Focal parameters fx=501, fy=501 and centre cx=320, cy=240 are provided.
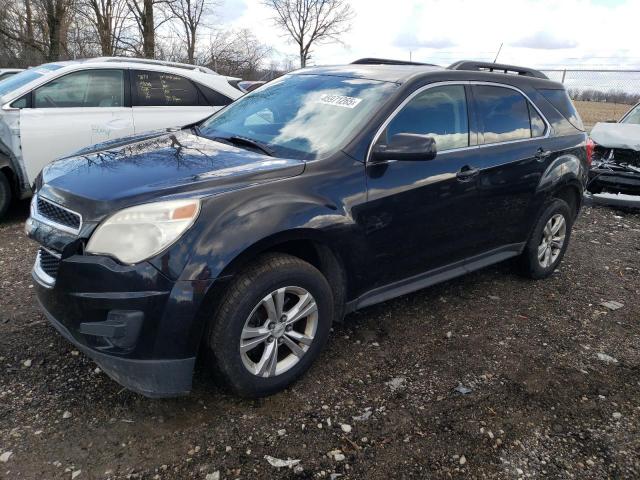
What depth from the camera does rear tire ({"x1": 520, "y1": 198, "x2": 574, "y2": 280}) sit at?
4.43m

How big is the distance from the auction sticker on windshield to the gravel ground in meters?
1.57

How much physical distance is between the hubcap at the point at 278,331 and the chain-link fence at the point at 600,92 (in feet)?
49.5

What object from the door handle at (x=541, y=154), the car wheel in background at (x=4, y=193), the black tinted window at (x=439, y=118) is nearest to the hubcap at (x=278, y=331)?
the black tinted window at (x=439, y=118)

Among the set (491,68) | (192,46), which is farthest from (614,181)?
(192,46)

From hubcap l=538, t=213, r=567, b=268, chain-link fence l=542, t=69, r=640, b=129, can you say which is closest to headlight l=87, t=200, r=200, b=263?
hubcap l=538, t=213, r=567, b=268

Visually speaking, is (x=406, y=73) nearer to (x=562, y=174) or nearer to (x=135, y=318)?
(x=562, y=174)

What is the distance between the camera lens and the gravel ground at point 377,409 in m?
2.37

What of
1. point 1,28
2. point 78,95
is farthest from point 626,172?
point 1,28

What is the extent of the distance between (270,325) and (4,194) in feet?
14.5

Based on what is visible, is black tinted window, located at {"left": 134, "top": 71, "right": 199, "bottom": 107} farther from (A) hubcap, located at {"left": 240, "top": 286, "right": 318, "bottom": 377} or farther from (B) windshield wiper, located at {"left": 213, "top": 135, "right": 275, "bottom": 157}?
(A) hubcap, located at {"left": 240, "top": 286, "right": 318, "bottom": 377}

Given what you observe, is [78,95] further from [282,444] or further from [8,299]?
[282,444]

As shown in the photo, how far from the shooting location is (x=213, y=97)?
6.70 metres

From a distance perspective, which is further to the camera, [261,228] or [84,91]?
[84,91]

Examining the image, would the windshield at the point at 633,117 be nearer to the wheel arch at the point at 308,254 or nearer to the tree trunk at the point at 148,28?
the wheel arch at the point at 308,254
